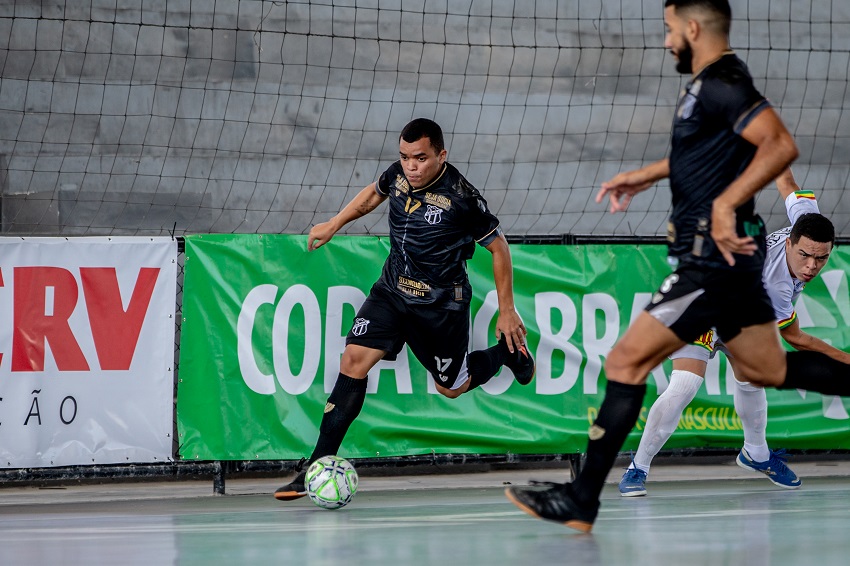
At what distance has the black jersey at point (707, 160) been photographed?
3822 millimetres

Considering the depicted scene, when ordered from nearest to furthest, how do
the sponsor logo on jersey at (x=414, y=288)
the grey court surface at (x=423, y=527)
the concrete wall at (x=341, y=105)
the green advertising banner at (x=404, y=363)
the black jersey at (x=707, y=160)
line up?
the grey court surface at (x=423, y=527) < the black jersey at (x=707, y=160) < the sponsor logo on jersey at (x=414, y=288) < the green advertising banner at (x=404, y=363) < the concrete wall at (x=341, y=105)

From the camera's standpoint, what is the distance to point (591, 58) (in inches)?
478

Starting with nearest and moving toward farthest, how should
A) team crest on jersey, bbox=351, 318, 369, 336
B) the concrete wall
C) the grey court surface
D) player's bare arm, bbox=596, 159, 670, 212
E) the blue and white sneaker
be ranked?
the grey court surface < player's bare arm, bbox=596, 159, 670, 212 < team crest on jersey, bbox=351, 318, 369, 336 < the blue and white sneaker < the concrete wall

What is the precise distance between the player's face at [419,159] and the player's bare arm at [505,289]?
1.80ft

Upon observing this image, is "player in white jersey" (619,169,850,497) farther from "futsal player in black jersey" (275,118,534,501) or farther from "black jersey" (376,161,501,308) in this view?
"black jersey" (376,161,501,308)

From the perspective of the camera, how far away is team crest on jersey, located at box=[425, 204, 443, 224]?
5.96 metres

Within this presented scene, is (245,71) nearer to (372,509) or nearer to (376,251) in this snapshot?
(376,251)

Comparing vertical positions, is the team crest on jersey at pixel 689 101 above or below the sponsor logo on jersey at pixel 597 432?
above

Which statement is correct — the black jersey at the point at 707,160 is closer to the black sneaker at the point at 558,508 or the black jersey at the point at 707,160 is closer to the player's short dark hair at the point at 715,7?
the player's short dark hair at the point at 715,7

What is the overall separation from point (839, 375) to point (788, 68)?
26.2ft

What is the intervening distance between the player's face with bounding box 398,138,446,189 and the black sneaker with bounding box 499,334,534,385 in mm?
1200

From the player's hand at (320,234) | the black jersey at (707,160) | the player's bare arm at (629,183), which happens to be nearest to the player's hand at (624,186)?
the player's bare arm at (629,183)

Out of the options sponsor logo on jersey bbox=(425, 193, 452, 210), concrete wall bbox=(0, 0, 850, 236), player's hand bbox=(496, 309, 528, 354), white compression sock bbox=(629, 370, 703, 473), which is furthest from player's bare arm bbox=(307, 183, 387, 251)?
concrete wall bbox=(0, 0, 850, 236)

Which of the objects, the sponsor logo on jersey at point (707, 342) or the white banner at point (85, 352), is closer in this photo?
the sponsor logo on jersey at point (707, 342)
